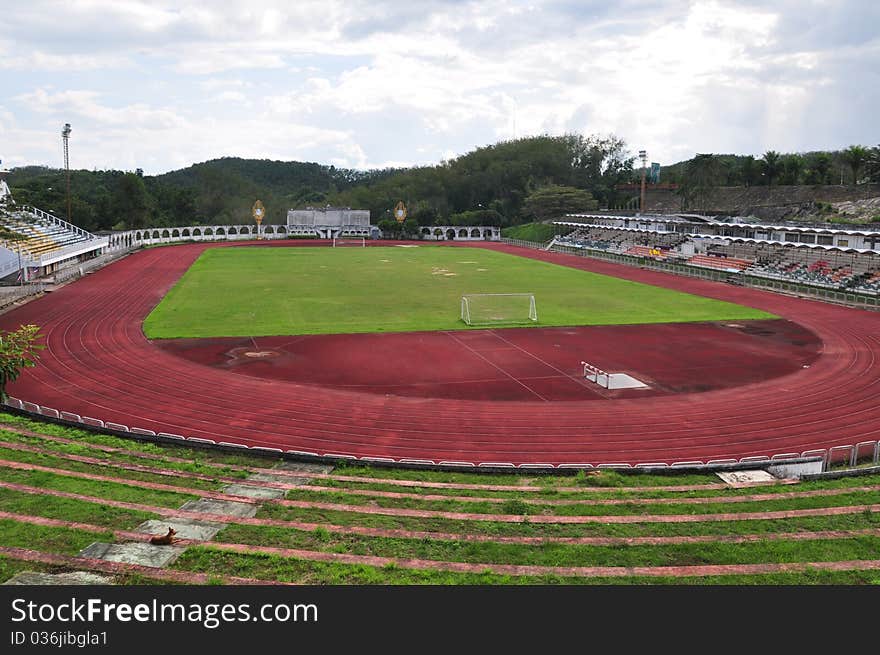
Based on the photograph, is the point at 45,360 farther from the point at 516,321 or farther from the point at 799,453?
the point at 799,453

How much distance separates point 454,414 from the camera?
65.8 feet

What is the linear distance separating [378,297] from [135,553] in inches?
1337

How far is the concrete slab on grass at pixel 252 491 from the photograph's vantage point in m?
12.9

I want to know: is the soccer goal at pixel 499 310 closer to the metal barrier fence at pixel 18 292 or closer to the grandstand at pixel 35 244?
the grandstand at pixel 35 244

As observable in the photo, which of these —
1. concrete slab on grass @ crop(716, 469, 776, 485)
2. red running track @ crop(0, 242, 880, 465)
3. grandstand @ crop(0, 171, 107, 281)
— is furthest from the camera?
grandstand @ crop(0, 171, 107, 281)

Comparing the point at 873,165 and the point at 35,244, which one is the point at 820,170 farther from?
the point at 35,244

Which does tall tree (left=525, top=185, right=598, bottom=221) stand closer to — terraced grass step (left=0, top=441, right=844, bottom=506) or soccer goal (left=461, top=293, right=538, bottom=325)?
soccer goal (left=461, top=293, right=538, bottom=325)

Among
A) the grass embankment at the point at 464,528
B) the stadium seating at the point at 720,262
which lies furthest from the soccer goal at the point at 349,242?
the grass embankment at the point at 464,528

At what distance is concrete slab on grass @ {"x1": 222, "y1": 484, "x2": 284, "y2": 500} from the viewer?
1293 cm

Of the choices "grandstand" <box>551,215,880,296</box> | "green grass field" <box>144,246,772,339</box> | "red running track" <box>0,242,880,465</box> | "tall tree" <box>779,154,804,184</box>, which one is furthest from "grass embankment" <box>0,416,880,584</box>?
"tall tree" <box>779,154,804,184</box>

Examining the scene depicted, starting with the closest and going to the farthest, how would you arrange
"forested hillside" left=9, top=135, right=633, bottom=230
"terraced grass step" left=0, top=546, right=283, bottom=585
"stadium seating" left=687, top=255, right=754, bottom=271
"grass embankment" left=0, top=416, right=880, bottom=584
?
"terraced grass step" left=0, top=546, right=283, bottom=585
"grass embankment" left=0, top=416, right=880, bottom=584
"stadium seating" left=687, top=255, right=754, bottom=271
"forested hillside" left=9, top=135, right=633, bottom=230

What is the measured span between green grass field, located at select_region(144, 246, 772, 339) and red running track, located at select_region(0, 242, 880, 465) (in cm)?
740

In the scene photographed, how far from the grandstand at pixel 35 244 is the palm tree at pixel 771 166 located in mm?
81414
